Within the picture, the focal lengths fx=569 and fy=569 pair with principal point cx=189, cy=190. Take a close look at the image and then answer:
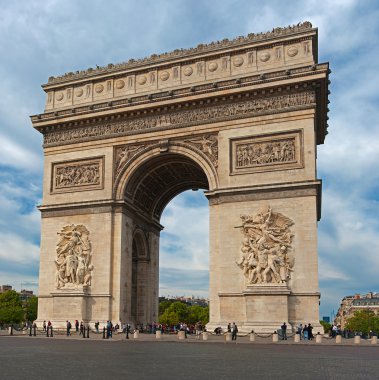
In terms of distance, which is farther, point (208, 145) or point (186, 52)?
point (186, 52)

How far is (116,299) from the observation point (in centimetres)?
3225

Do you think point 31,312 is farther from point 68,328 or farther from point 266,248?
point 266,248

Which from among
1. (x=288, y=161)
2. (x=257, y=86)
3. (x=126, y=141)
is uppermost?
(x=257, y=86)

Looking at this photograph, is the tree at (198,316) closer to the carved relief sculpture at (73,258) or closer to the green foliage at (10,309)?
the green foliage at (10,309)

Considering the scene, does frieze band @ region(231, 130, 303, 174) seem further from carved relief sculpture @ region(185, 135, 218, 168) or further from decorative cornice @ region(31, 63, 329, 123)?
decorative cornice @ region(31, 63, 329, 123)

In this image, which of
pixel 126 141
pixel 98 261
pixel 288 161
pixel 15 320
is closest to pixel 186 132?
pixel 126 141

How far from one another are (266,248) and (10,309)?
61946 millimetres

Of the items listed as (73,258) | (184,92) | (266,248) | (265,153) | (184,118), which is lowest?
(73,258)

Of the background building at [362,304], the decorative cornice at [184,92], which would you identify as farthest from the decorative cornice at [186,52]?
the background building at [362,304]

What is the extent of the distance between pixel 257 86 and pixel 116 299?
1426 centimetres

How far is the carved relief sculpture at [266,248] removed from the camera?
28.6 m

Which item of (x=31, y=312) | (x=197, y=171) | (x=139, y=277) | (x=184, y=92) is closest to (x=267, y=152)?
(x=184, y=92)

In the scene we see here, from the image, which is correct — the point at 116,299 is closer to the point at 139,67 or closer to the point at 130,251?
the point at 130,251

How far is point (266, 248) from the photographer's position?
2902cm
